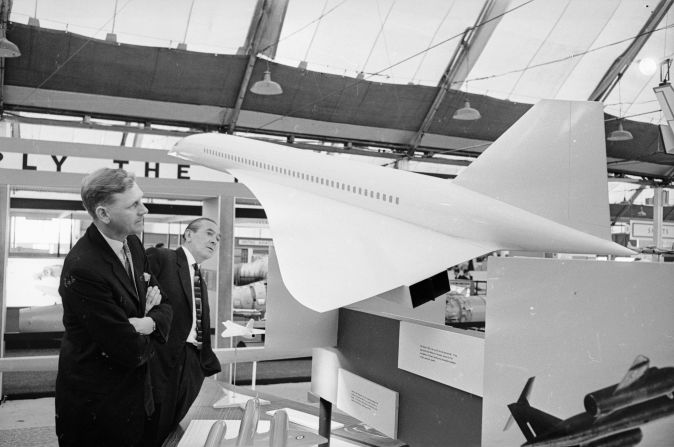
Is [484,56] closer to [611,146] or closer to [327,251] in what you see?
[611,146]

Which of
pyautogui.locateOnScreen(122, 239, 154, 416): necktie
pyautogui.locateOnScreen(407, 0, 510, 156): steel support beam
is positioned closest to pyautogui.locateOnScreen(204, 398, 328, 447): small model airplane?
pyautogui.locateOnScreen(122, 239, 154, 416): necktie

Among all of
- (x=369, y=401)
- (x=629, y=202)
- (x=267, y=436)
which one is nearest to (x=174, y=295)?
(x=267, y=436)

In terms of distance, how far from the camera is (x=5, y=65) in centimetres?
931

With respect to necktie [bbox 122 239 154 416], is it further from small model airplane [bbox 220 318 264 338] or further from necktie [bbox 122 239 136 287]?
small model airplane [bbox 220 318 264 338]

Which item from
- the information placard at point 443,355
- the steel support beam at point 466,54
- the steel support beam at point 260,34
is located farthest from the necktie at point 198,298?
the steel support beam at point 260,34

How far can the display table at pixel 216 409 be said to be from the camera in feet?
9.77

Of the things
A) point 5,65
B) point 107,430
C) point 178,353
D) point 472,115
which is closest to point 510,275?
point 107,430

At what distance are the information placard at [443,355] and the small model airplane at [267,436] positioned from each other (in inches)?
23.3

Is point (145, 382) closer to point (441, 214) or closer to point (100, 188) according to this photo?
point (100, 188)

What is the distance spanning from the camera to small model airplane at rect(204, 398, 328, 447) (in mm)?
2375

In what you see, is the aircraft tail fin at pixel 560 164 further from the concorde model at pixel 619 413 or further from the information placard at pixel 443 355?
the concorde model at pixel 619 413

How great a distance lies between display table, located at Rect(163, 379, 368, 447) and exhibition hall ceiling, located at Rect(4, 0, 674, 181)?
17.6ft

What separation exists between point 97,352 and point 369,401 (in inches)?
49.2

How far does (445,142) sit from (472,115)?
2.23 meters
